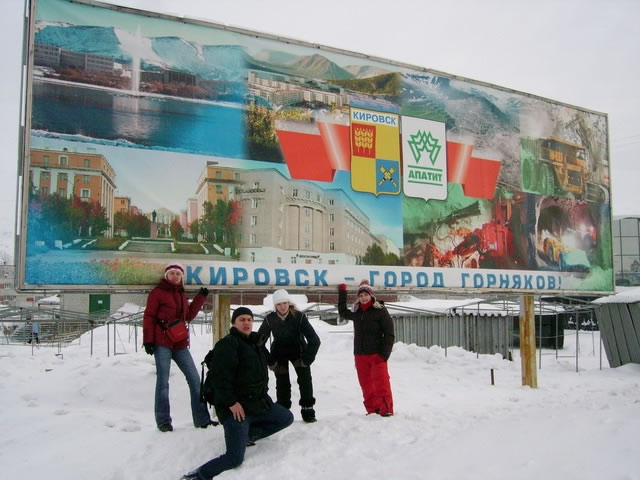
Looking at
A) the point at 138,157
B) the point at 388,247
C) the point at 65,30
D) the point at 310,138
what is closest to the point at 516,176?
the point at 388,247

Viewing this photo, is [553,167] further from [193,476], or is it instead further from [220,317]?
[193,476]

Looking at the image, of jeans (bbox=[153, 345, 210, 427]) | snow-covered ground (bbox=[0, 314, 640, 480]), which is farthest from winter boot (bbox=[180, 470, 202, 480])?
jeans (bbox=[153, 345, 210, 427])

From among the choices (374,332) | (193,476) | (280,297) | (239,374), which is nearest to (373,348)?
(374,332)

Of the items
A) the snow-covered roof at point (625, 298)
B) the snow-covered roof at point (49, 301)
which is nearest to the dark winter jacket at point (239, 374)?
the snow-covered roof at point (625, 298)

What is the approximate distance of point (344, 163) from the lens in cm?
779

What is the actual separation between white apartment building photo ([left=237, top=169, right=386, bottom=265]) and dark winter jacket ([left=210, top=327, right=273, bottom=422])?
6.12 feet

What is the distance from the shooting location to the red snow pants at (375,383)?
6.71 meters

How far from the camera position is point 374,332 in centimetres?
695

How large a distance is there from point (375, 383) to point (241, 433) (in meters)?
2.19

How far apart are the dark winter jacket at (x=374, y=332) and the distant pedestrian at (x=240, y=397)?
169cm

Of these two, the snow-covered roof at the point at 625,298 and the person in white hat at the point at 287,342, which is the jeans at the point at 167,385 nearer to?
the person in white hat at the point at 287,342

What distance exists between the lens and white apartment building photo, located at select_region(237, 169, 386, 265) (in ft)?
23.3

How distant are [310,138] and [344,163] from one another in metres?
0.56

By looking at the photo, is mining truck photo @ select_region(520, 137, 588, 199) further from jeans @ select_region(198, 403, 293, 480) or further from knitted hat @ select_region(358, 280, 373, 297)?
jeans @ select_region(198, 403, 293, 480)
